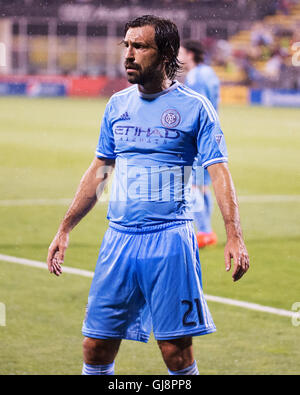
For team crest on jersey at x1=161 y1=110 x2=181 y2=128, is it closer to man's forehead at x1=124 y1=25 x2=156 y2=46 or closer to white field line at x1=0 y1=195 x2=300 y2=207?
man's forehead at x1=124 y1=25 x2=156 y2=46

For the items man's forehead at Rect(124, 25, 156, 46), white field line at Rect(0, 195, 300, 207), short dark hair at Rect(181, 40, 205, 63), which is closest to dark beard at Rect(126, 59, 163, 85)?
man's forehead at Rect(124, 25, 156, 46)

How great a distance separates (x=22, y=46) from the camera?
145 ft

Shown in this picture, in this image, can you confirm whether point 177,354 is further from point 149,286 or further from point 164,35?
point 164,35

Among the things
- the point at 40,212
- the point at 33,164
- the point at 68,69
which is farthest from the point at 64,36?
the point at 40,212

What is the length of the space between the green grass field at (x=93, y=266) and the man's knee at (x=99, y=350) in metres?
1.18

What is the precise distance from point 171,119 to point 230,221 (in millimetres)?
572

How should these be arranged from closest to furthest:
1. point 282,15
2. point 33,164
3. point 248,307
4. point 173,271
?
point 173,271, point 248,307, point 33,164, point 282,15

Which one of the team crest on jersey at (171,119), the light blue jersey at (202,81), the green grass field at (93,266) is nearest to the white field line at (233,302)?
the green grass field at (93,266)

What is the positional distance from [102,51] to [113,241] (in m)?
41.1

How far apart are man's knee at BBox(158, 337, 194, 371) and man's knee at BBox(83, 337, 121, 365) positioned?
275mm

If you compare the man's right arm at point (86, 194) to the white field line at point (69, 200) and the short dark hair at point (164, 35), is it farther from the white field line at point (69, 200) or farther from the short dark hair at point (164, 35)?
the white field line at point (69, 200)

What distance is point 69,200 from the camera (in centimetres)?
1202

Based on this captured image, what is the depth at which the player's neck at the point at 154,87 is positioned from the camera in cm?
397

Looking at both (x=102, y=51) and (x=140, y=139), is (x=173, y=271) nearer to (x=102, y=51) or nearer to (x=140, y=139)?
(x=140, y=139)
